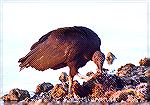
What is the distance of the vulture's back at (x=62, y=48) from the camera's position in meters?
12.7

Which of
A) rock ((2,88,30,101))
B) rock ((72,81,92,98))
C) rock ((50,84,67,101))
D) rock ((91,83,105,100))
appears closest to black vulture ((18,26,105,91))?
rock ((72,81,92,98))

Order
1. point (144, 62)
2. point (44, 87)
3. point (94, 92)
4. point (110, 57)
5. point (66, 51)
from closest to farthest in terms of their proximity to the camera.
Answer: point (66, 51) < point (94, 92) < point (110, 57) < point (44, 87) < point (144, 62)

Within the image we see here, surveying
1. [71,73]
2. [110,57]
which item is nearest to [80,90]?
[71,73]

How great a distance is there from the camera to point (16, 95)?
13.1 m

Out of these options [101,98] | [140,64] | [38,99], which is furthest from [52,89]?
[140,64]

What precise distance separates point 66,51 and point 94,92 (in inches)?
49.0

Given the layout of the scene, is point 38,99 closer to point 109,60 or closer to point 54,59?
point 54,59

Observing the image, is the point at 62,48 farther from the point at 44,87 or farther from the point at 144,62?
the point at 144,62

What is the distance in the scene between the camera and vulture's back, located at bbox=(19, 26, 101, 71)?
1270 centimetres

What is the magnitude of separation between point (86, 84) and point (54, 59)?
1.08 meters

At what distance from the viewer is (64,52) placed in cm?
1270

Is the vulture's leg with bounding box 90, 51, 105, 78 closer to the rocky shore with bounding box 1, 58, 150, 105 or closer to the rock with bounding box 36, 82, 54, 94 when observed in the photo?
the rocky shore with bounding box 1, 58, 150, 105

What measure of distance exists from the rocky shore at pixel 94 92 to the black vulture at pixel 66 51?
14.2 inches

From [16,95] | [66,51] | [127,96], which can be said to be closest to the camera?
[127,96]
